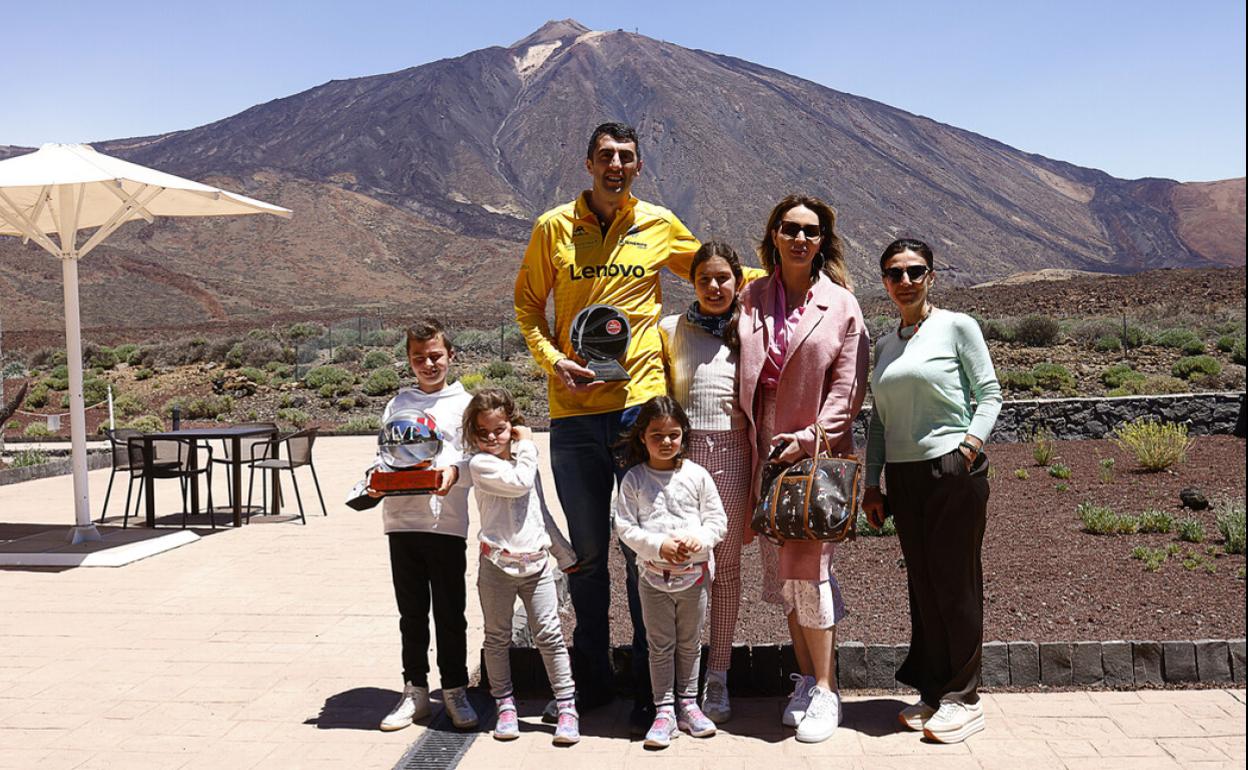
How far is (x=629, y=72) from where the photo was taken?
133625mm

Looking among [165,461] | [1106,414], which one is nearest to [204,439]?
[165,461]

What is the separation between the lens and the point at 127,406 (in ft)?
71.3

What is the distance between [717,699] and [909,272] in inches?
58.4

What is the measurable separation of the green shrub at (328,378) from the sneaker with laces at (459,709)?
741 inches

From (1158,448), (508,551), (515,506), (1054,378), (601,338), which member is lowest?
(1158,448)

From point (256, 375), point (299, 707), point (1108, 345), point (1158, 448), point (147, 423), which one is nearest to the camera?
point (299, 707)

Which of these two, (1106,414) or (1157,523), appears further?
(1106,414)

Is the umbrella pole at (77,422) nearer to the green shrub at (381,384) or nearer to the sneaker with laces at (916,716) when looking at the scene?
the sneaker with laces at (916,716)

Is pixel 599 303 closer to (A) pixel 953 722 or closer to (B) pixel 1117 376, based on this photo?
(A) pixel 953 722

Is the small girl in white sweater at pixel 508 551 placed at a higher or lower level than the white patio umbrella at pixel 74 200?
lower

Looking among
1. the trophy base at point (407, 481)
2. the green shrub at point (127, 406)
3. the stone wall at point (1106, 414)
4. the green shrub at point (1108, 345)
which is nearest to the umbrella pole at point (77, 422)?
the trophy base at point (407, 481)

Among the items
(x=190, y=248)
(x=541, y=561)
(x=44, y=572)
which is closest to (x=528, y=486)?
(x=541, y=561)

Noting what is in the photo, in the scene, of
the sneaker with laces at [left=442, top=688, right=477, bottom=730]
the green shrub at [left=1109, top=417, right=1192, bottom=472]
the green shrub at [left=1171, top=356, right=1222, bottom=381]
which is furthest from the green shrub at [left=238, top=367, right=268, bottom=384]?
the sneaker with laces at [left=442, top=688, right=477, bottom=730]

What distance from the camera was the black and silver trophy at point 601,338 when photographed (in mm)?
3523
